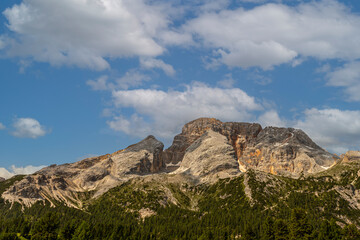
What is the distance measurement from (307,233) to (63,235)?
135 meters

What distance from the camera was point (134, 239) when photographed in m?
198

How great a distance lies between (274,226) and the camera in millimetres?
177750

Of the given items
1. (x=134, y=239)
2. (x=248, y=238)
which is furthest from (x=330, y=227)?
(x=134, y=239)

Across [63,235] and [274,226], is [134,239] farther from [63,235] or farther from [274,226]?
[274,226]

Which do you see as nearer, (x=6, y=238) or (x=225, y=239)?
(x=6, y=238)

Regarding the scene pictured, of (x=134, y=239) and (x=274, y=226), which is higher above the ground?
(x=274, y=226)

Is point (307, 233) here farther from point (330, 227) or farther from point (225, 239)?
point (225, 239)

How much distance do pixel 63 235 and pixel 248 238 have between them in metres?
106

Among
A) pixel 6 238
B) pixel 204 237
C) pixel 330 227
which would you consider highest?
pixel 330 227

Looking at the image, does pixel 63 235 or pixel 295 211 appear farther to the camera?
pixel 63 235

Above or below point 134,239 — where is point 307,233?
above

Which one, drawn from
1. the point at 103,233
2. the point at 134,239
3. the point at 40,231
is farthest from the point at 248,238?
the point at 40,231

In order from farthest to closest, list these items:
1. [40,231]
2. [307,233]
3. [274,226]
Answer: [40,231] < [274,226] < [307,233]

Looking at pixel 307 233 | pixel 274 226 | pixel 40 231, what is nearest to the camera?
pixel 307 233
